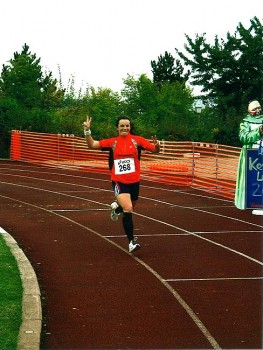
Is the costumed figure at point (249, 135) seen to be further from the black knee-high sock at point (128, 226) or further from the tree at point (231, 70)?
the tree at point (231, 70)

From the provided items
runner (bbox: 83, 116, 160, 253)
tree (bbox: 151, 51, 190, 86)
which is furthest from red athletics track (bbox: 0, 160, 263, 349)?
tree (bbox: 151, 51, 190, 86)

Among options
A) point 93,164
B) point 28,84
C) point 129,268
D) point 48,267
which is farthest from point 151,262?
point 28,84

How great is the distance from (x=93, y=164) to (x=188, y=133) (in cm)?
1241

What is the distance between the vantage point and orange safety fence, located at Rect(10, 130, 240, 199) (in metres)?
24.3

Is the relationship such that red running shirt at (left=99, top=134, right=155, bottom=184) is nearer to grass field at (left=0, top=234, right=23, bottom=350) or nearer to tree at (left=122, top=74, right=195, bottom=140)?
grass field at (left=0, top=234, right=23, bottom=350)

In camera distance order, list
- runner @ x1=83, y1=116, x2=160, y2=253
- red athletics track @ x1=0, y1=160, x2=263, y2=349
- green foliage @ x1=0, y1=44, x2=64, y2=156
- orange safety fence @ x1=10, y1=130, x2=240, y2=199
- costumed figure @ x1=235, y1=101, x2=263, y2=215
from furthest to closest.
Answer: green foliage @ x1=0, y1=44, x2=64, y2=156 → orange safety fence @ x1=10, y1=130, x2=240, y2=199 → costumed figure @ x1=235, y1=101, x2=263, y2=215 → runner @ x1=83, y1=116, x2=160, y2=253 → red athletics track @ x1=0, y1=160, x2=263, y2=349

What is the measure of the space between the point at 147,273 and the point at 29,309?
106 inches

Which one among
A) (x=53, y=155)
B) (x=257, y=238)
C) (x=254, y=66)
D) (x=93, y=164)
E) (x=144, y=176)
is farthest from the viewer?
(x=254, y=66)

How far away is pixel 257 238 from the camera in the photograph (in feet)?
44.1

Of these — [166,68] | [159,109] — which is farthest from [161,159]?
[166,68]

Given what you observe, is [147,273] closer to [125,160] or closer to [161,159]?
[125,160]

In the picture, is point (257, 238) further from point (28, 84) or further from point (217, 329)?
point (28, 84)

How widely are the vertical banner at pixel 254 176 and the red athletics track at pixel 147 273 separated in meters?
0.37

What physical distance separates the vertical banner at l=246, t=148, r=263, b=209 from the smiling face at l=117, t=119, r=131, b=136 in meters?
5.25
